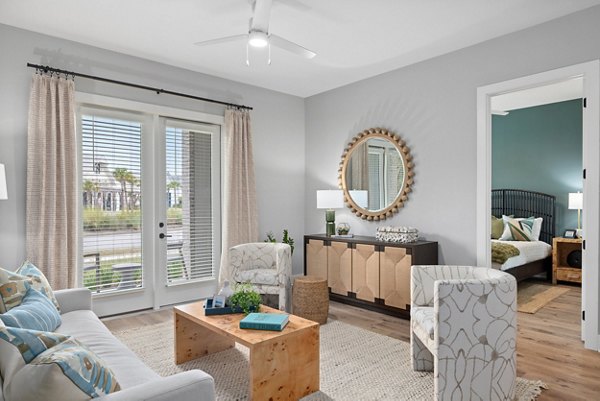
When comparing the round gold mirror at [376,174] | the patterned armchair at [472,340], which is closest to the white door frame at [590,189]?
the patterned armchair at [472,340]

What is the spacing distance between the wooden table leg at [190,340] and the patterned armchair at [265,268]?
3.25 ft

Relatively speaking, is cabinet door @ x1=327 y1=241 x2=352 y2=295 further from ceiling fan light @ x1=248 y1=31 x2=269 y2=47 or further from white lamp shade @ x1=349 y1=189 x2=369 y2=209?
ceiling fan light @ x1=248 y1=31 x2=269 y2=47

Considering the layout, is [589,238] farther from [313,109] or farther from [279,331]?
[313,109]

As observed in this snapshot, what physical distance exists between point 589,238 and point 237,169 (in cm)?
358

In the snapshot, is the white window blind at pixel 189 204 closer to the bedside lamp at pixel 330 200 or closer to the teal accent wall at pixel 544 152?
the bedside lamp at pixel 330 200

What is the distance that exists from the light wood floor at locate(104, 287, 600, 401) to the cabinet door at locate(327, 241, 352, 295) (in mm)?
210

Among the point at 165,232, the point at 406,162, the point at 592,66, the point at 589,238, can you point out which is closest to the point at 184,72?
the point at 165,232

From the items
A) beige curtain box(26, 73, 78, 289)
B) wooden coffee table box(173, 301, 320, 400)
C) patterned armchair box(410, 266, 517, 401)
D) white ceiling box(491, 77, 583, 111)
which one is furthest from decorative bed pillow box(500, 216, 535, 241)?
beige curtain box(26, 73, 78, 289)

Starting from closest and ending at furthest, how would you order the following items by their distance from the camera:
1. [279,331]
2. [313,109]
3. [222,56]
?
[279,331] → [222,56] → [313,109]

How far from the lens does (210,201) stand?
471cm

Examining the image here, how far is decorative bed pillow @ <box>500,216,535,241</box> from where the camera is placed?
19.6 feet

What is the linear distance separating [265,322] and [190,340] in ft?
2.83

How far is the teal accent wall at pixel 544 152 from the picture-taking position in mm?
6070

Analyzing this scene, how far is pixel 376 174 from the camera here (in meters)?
4.73
